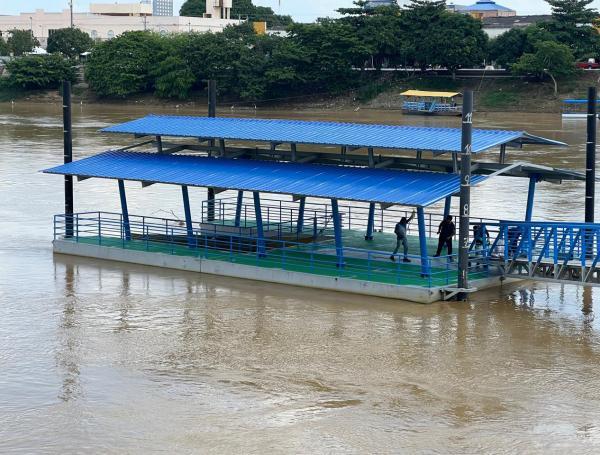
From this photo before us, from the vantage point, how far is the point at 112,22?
16875cm

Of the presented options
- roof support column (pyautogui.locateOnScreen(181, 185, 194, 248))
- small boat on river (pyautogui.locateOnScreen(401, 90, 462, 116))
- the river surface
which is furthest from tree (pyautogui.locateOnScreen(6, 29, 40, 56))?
roof support column (pyautogui.locateOnScreen(181, 185, 194, 248))

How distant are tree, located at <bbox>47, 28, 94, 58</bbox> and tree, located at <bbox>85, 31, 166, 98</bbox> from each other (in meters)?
27.1

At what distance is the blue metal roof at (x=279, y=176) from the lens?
2638cm

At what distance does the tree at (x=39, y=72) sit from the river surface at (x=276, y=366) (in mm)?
84530

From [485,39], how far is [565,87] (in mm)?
10047

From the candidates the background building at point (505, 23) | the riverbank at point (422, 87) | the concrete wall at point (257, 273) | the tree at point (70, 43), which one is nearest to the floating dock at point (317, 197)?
the concrete wall at point (257, 273)

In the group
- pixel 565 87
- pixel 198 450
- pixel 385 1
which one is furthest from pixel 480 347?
pixel 385 1

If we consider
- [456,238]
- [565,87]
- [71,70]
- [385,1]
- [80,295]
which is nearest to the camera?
[80,295]

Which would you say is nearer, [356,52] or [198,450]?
[198,450]

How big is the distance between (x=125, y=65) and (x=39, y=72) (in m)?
11.7

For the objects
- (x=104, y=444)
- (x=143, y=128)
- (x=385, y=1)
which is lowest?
(x=104, y=444)

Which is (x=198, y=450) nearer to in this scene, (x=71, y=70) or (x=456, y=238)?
(x=456, y=238)

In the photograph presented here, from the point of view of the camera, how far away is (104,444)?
17438 mm

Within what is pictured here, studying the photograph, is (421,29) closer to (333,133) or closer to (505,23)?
(505,23)
